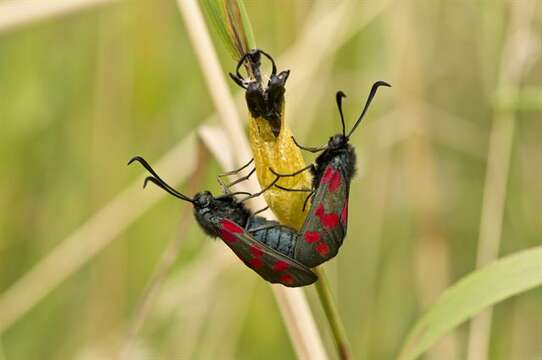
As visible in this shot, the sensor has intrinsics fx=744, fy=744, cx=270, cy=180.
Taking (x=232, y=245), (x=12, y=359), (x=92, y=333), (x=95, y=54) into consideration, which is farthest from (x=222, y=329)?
(x=232, y=245)

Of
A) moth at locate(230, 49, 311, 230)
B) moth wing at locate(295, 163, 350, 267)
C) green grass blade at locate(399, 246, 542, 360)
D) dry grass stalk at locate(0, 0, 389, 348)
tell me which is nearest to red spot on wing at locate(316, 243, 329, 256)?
moth wing at locate(295, 163, 350, 267)

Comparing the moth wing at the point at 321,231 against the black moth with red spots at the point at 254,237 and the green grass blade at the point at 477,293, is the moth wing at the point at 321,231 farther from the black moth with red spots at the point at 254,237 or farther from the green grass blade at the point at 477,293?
the green grass blade at the point at 477,293

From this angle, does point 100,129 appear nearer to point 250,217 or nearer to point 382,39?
point 382,39

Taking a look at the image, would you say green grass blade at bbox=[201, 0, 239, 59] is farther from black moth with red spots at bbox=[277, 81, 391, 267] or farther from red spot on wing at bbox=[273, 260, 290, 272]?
red spot on wing at bbox=[273, 260, 290, 272]

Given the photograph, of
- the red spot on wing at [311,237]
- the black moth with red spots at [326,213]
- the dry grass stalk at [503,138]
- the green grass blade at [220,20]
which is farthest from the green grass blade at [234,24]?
the dry grass stalk at [503,138]

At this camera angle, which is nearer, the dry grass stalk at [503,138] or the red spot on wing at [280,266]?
the red spot on wing at [280,266]

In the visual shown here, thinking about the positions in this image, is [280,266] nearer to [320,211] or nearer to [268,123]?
[320,211]
